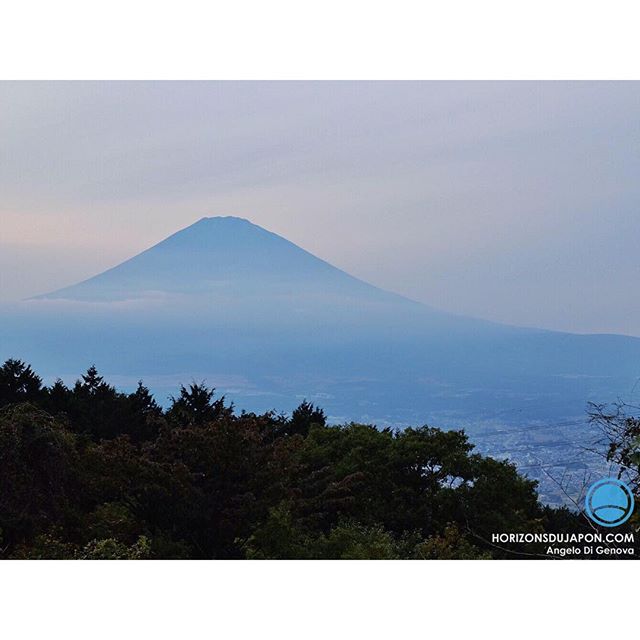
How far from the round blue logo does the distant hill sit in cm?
80

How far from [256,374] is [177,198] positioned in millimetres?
1625

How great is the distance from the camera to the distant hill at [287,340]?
323 inches

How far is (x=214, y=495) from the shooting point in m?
7.86

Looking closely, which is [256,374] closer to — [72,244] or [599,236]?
[72,244]

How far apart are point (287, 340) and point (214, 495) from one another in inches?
56.4

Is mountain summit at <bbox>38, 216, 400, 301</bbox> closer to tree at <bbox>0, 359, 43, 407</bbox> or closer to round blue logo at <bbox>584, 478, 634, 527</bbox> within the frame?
tree at <bbox>0, 359, 43, 407</bbox>

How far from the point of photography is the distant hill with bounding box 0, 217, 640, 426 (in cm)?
821

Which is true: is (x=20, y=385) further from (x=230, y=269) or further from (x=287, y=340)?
(x=287, y=340)

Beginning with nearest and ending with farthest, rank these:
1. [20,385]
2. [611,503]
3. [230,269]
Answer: [611,503]
[230,269]
[20,385]

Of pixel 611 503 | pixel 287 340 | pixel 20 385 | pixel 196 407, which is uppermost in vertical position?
pixel 287 340

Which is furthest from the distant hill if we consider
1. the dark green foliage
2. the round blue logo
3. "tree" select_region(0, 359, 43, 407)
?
the round blue logo

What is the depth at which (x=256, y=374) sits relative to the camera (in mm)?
8273

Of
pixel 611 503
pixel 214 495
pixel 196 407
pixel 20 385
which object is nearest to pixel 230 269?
pixel 196 407
